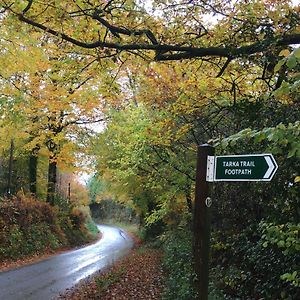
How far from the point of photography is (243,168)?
407 cm

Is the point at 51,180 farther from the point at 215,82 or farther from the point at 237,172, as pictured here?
the point at 237,172

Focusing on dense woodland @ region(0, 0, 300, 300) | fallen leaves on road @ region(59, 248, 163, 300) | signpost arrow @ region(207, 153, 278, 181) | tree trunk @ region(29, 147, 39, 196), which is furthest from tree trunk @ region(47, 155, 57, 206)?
signpost arrow @ region(207, 153, 278, 181)

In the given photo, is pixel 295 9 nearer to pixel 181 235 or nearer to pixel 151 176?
pixel 181 235

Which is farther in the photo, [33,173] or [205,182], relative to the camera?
[33,173]

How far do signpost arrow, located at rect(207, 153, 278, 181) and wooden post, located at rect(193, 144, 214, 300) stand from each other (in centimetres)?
12

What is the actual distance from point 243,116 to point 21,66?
657 centimetres

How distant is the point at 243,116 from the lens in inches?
334

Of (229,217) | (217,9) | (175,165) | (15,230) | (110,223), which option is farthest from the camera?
(110,223)

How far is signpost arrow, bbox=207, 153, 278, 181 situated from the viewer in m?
3.90

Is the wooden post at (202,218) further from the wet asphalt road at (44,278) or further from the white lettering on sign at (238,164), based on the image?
the wet asphalt road at (44,278)

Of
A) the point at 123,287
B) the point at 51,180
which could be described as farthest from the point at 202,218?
the point at 51,180

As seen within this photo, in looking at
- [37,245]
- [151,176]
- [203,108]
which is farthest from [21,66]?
[37,245]

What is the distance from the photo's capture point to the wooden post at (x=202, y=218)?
4488 millimetres

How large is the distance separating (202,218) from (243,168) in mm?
819
